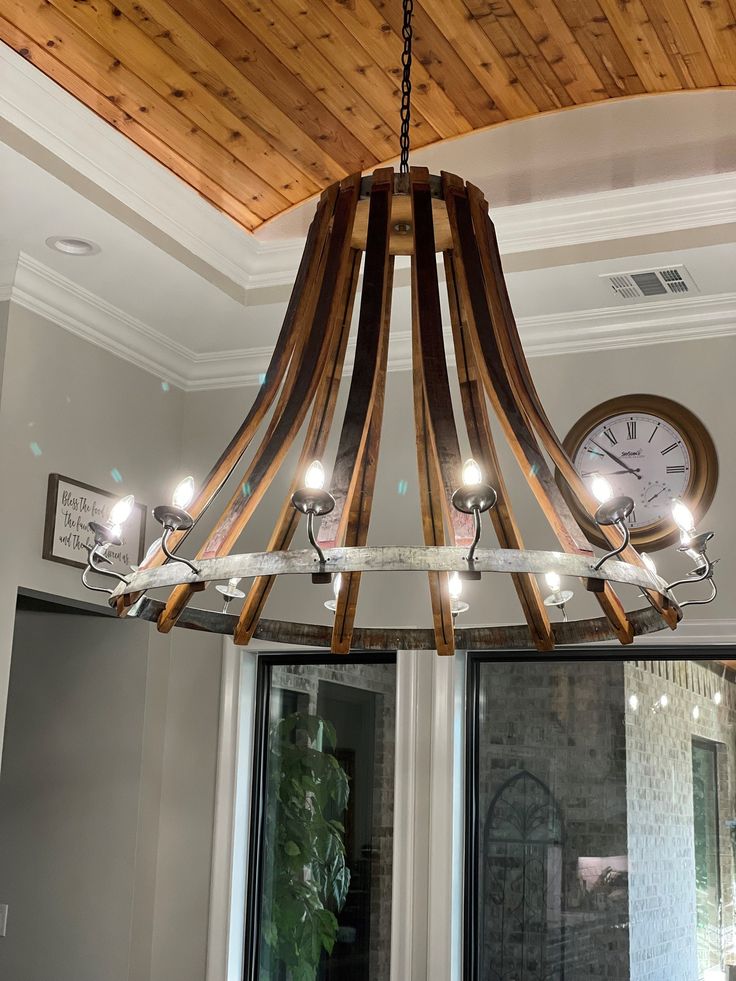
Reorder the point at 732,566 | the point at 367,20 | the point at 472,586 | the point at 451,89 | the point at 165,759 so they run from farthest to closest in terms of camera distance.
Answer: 1. the point at 165,759
2. the point at 472,586
3. the point at 732,566
4. the point at 451,89
5. the point at 367,20

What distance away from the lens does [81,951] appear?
3547 millimetres

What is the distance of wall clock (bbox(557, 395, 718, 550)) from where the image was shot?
326cm

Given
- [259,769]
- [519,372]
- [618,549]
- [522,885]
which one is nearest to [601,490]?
[618,549]

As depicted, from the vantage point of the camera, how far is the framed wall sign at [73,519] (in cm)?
328

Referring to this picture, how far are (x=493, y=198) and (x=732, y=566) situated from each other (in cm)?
124

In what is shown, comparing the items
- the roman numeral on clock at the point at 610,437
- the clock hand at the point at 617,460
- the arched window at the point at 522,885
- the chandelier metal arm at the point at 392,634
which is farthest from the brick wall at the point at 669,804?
the chandelier metal arm at the point at 392,634

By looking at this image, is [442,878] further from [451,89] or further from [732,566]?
[451,89]

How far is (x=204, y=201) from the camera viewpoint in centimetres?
313

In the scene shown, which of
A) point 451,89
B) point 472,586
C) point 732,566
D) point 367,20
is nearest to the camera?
point 367,20

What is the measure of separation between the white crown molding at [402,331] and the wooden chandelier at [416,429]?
168cm

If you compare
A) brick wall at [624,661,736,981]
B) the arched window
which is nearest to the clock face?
brick wall at [624,661,736,981]

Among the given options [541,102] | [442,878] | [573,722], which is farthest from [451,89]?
[442,878]

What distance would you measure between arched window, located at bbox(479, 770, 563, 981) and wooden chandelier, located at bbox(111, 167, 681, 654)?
162 cm

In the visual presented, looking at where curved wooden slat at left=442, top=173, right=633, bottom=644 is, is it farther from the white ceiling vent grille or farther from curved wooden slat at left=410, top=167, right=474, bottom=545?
the white ceiling vent grille
